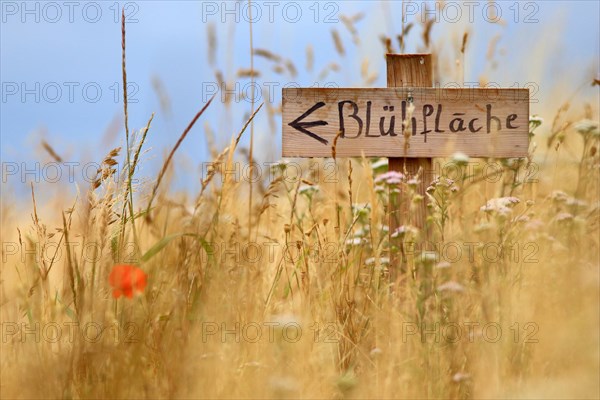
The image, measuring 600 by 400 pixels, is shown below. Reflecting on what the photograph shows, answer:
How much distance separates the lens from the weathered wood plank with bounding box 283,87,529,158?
2854 millimetres

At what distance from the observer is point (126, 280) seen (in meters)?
1.79

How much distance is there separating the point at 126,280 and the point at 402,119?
4.80 feet

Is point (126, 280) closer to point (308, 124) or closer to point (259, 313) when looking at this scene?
point (259, 313)

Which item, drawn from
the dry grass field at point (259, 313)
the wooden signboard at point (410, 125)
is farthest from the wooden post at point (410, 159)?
the dry grass field at point (259, 313)

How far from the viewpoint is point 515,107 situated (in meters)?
2.95

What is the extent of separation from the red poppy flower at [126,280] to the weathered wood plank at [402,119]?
1.14 meters

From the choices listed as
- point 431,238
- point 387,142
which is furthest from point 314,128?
point 431,238

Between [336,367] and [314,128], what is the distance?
0.99 metres

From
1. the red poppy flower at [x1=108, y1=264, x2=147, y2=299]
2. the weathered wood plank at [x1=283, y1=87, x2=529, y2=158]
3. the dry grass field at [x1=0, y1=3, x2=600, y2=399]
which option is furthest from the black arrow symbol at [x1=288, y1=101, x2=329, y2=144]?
the red poppy flower at [x1=108, y1=264, x2=147, y2=299]

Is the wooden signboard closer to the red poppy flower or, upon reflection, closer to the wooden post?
Answer: the wooden post

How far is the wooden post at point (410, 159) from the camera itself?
2.87 metres

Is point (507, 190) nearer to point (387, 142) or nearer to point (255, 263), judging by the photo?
point (387, 142)

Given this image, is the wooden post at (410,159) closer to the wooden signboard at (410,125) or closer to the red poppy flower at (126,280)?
the wooden signboard at (410,125)

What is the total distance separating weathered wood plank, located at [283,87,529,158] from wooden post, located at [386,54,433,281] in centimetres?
7
